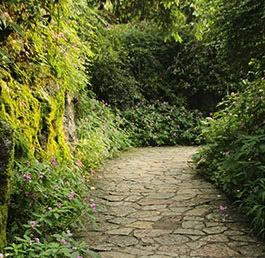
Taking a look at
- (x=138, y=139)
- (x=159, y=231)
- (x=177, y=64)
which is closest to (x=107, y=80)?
(x=138, y=139)

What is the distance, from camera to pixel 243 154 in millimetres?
4336

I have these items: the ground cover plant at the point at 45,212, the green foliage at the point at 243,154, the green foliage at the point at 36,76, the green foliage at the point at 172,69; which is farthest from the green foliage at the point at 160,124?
the ground cover plant at the point at 45,212

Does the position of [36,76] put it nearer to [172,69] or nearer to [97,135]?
[97,135]

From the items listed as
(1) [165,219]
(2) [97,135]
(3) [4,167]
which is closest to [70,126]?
(2) [97,135]

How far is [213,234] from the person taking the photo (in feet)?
11.7

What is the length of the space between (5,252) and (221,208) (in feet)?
8.21

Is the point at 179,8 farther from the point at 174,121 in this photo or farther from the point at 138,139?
the point at 174,121

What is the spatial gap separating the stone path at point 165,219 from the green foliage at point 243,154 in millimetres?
200

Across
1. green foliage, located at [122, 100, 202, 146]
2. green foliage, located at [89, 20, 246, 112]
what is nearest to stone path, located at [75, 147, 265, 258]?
green foliage, located at [122, 100, 202, 146]

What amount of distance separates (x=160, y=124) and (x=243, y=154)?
6.45m

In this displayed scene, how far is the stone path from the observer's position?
3250 millimetres

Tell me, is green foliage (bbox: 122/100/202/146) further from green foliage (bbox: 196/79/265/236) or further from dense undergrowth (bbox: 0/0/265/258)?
green foliage (bbox: 196/79/265/236)

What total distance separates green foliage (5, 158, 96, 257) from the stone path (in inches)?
16.5

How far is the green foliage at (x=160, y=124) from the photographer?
10172 millimetres
